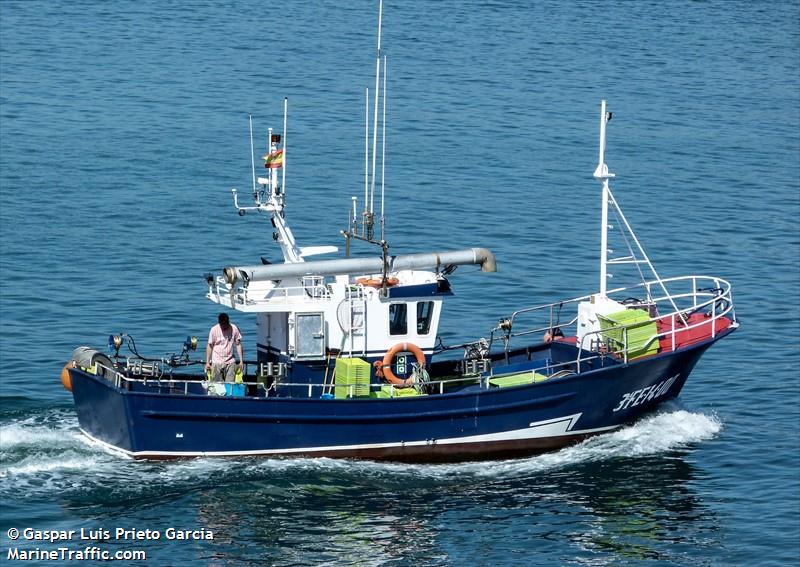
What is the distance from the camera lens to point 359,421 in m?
32.4

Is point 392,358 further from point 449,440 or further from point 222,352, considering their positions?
point 222,352

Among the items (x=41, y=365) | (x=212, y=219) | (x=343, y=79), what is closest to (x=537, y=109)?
(x=343, y=79)

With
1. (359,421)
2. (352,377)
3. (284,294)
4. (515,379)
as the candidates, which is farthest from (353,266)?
(515,379)

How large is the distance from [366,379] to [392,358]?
0.93 meters

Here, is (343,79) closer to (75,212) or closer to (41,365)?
(75,212)

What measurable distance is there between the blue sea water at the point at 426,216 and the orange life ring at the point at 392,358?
182cm

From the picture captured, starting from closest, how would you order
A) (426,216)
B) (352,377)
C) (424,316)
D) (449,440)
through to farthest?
(352,377)
(449,440)
(424,316)
(426,216)

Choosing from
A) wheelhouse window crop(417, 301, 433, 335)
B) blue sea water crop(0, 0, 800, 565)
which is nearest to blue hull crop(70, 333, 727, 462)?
blue sea water crop(0, 0, 800, 565)

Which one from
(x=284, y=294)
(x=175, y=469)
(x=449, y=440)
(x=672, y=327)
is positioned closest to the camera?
(x=175, y=469)

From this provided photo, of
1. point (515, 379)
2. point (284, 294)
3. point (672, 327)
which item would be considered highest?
point (284, 294)

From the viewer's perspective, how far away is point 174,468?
32.0 meters

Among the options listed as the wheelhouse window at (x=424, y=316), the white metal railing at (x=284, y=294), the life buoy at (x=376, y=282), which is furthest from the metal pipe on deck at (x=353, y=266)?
the wheelhouse window at (x=424, y=316)

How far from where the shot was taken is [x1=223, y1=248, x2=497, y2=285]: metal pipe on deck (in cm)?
3209

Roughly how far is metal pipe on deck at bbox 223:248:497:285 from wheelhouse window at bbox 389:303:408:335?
81 cm
